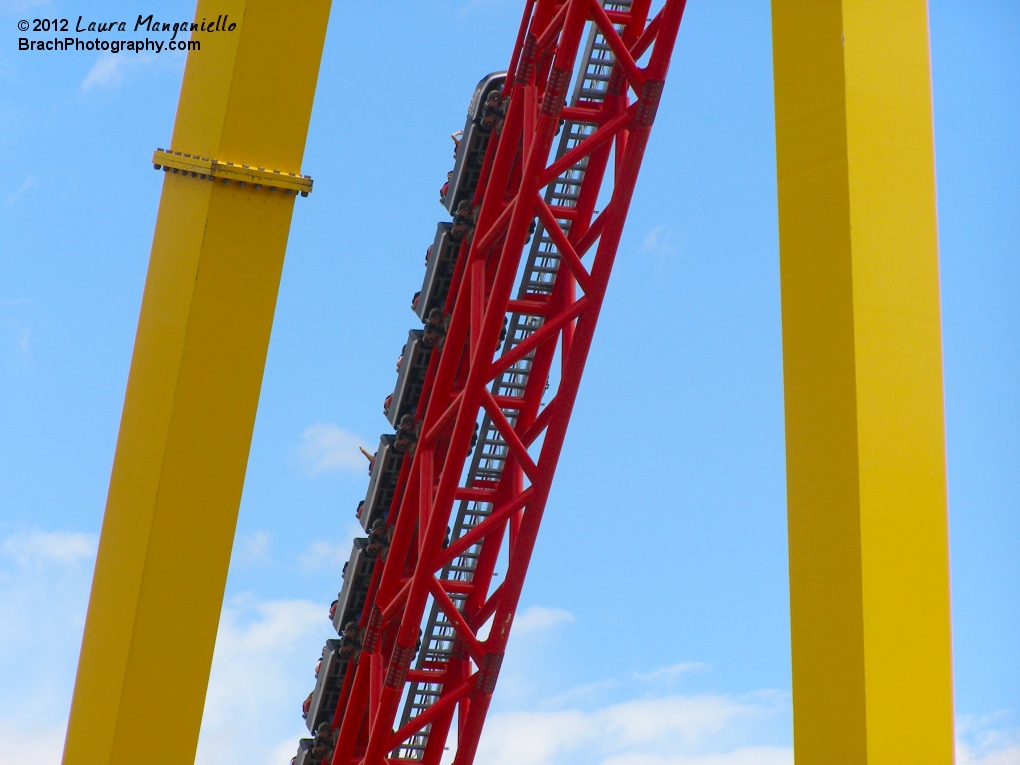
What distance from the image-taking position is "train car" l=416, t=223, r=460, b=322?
10125 mm

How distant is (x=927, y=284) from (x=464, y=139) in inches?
231

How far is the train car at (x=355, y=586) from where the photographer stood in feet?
35.1

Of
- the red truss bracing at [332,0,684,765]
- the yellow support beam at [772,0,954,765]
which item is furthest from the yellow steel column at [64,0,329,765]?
the yellow support beam at [772,0,954,765]

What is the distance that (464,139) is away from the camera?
32.9 feet

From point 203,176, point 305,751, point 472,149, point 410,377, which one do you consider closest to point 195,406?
point 203,176

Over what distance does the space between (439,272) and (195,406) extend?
9.34 ft

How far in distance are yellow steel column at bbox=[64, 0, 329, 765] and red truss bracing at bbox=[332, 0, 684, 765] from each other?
171 centimetres

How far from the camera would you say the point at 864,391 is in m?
4.53

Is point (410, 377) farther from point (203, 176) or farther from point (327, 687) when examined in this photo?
point (327, 687)

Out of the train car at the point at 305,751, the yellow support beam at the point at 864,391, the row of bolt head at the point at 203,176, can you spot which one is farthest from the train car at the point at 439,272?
the yellow support beam at the point at 864,391

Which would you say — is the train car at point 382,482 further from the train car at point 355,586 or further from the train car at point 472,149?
the train car at point 472,149

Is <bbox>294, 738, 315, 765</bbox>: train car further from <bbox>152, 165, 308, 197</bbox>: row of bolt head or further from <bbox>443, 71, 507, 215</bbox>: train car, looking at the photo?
<bbox>152, 165, 308, 197</bbox>: row of bolt head

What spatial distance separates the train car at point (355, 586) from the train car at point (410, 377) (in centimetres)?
118

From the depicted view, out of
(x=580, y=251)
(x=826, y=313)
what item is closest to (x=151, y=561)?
(x=580, y=251)
